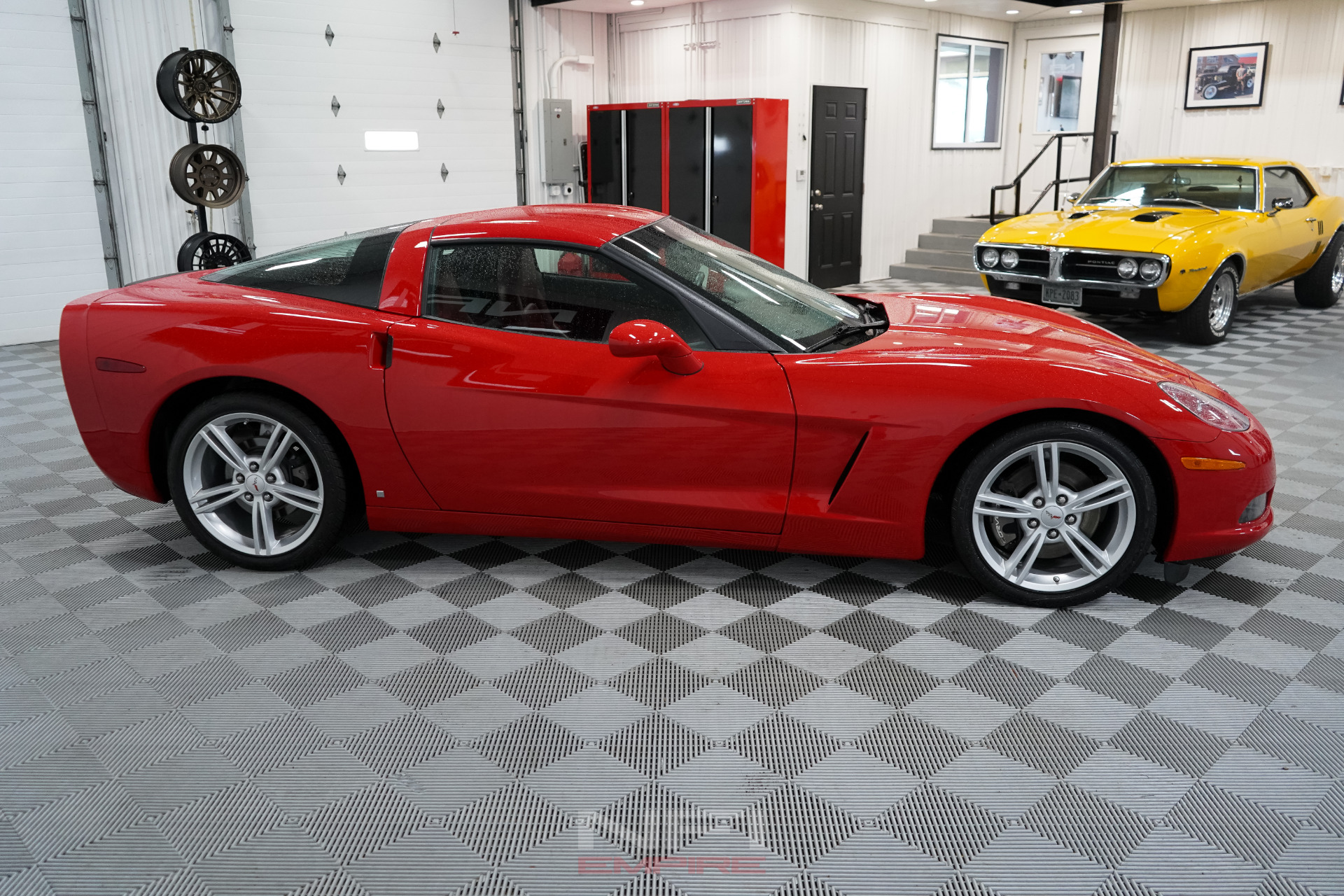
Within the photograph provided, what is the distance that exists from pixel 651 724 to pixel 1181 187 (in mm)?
7746

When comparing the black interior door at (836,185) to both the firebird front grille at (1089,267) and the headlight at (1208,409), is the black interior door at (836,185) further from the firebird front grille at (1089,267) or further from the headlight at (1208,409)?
the headlight at (1208,409)


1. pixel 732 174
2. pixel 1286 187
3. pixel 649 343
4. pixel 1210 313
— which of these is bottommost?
pixel 1210 313

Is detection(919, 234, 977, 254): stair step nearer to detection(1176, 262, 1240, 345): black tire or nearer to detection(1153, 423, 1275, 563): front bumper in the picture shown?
detection(1176, 262, 1240, 345): black tire

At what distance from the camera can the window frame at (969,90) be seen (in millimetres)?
12648

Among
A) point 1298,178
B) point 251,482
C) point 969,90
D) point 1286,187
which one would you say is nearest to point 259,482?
point 251,482

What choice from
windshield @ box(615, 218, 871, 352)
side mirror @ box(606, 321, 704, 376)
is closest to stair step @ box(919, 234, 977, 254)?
windshield @ box(615, 218, 871, 352)

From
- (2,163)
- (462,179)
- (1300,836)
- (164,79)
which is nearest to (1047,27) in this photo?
(462,179)

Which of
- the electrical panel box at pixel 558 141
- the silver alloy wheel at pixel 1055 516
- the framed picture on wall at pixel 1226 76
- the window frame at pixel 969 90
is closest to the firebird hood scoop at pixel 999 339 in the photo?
the silver alloy wheel at pixel 1055 516

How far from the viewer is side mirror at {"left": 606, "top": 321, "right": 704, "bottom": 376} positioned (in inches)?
116

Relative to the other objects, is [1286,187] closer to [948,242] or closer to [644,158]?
[948,242]

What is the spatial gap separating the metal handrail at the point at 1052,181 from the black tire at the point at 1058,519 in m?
8.82

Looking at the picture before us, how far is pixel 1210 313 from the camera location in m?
7.51

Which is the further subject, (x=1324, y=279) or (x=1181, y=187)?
(x=1324, y=279)

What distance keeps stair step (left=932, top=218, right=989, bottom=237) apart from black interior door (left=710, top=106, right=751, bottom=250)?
3574 millimetres
